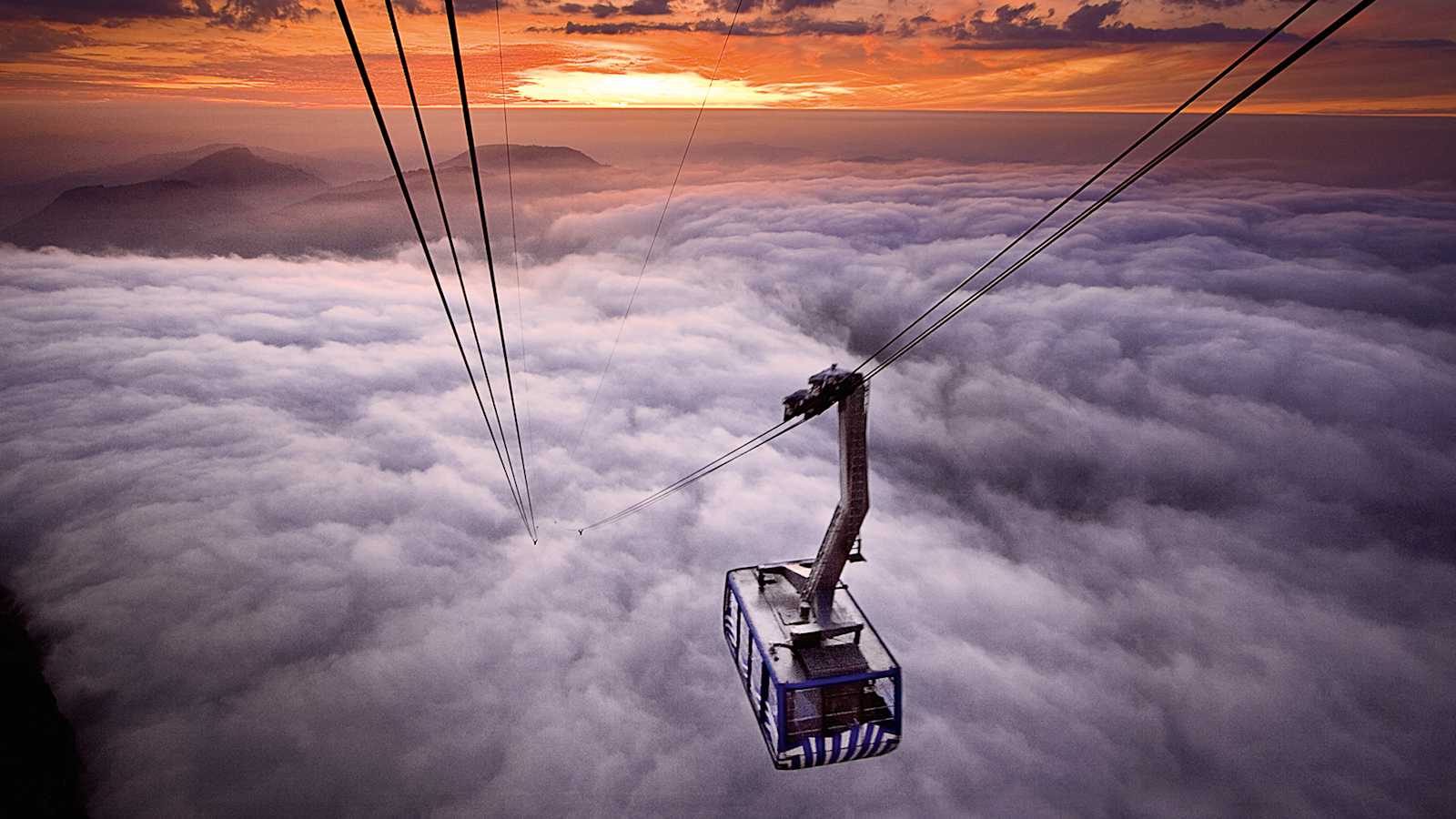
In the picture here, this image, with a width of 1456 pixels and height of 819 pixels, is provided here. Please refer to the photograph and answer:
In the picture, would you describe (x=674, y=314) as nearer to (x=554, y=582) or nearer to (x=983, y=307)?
(x=983, y=307)

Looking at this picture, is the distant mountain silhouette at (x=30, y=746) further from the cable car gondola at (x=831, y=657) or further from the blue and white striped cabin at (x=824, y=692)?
the cable car gondola at (x=831, y=657)

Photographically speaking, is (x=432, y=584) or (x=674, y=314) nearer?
(x=432, y=584)

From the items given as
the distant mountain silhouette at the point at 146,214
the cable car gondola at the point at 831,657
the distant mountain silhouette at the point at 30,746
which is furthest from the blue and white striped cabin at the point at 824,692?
the distant mountain silhouette at the point at 146,214

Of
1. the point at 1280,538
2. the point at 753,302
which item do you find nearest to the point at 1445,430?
the point at 1280,538

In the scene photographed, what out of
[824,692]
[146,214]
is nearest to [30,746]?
[824,692]

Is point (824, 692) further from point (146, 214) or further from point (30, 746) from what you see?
point (146, 214)

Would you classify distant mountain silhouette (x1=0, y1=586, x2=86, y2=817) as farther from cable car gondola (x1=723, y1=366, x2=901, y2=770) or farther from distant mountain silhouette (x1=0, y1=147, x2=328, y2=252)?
distant mountain silhouette (x1=0, y1=147, x2=328, y2=252)

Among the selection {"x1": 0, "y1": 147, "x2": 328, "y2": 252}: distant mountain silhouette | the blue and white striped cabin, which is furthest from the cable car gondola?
{"x1": 0, "y1": 147, "x2": 328, "y2": 252}: distant mountain silhouette
